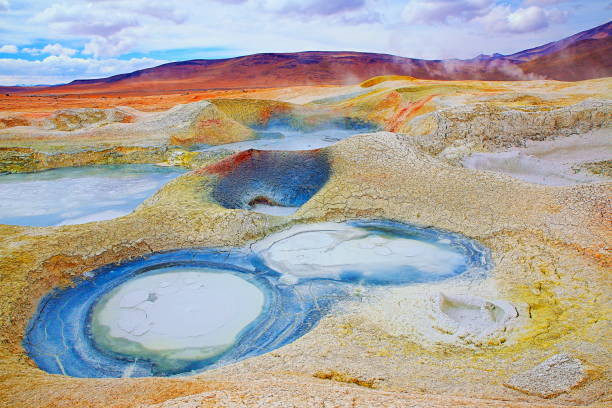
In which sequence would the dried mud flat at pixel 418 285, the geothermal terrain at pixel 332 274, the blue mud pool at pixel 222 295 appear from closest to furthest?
1. the dried mud flat at pixel 418 285
2. the geothermal terrain at pixel 332 274
3. the blue mud pool at pixel 222 295

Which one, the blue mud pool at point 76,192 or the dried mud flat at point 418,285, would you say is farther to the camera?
the blue mud pool at point 76,192

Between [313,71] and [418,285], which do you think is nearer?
[418,285]

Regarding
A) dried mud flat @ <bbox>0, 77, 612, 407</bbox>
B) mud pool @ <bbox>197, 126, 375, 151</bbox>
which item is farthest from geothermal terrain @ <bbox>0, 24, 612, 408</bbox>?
mud pool @ <bbox>197, 126, 375, 151</bbox>

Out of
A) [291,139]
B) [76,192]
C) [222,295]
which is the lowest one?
[222,295]

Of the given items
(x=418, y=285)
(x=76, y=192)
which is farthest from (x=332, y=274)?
(x=76, y=192)

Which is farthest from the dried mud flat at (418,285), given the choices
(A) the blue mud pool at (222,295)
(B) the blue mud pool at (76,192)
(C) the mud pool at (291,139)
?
(C) the mud pool at (291,139)

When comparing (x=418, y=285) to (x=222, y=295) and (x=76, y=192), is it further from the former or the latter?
(x=76, y=192)

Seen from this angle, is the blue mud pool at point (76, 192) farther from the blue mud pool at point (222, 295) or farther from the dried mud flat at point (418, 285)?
the blue mud pool at point (222, 295)
